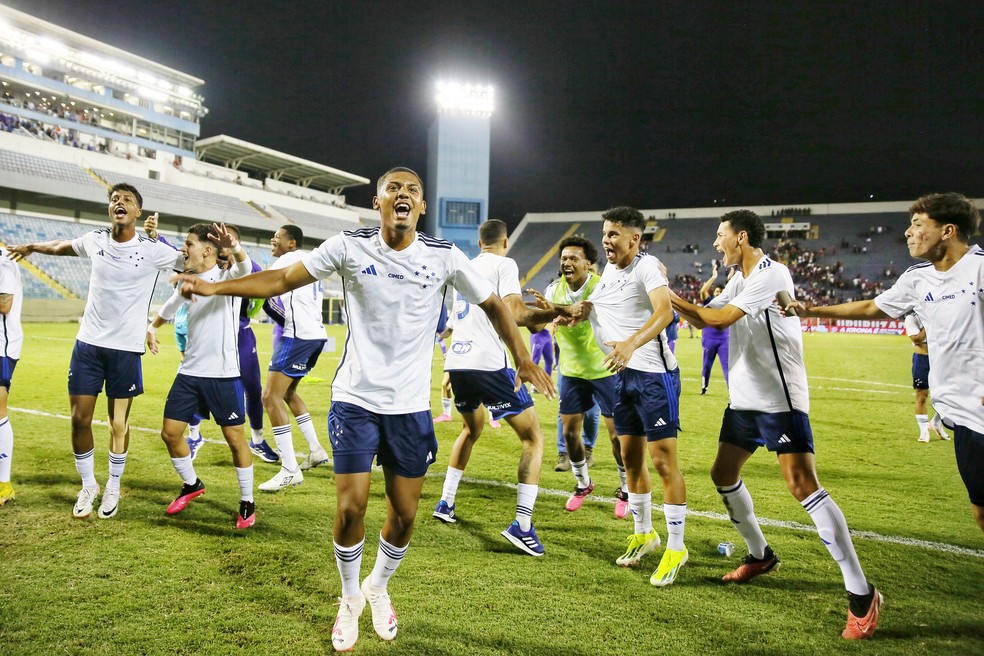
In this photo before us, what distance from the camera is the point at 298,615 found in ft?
11.0

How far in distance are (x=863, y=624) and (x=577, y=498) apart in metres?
2.62

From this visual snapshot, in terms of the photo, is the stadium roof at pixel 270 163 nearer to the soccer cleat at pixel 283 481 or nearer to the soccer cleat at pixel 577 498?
the soccer cleat at pixel 283 481

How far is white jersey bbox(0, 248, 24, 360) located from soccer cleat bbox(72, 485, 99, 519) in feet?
4.68

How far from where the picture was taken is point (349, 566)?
320 cm

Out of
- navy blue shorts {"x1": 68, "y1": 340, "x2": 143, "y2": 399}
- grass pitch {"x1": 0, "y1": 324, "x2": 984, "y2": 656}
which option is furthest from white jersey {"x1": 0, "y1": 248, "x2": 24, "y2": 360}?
grass pitch {"x1": 0, "y1": 324, "x2": 984, "y2": 656}

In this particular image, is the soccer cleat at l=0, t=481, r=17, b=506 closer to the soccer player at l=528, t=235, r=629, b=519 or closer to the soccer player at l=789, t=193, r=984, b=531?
the soccer player at l=528, t=235, r=629, b=519

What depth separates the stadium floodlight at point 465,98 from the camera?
2367 inches

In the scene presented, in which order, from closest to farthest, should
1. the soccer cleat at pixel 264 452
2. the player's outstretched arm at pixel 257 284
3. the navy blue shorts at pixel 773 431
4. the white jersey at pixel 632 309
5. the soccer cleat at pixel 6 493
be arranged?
the player's outstretched arm at pixel 257 284 → the navy blue shorts at pixel 773 431 → the white jersey at pixel 632 309 → the soccer cleat at pixel 6 493 → the soccer cleat at pixel 264 452

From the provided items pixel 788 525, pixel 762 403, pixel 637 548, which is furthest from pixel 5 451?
pixel 788 525

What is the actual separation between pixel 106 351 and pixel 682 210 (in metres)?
66.8

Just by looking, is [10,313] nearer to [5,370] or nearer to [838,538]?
[5,370]

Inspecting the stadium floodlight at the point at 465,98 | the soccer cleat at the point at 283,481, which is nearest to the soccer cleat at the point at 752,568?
the soccer cleat at the point at 283,481

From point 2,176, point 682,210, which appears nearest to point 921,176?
point 682,210

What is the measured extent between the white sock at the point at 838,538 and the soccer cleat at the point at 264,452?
18.3 feet
